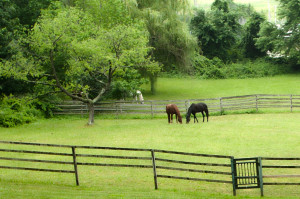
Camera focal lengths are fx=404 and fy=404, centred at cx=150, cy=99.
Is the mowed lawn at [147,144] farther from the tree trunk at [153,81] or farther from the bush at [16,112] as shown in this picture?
the tree trunk at [153,81]

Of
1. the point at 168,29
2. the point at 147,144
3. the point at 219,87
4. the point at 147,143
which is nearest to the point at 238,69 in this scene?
the point at 219,87

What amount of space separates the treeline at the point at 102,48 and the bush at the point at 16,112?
0.06 m

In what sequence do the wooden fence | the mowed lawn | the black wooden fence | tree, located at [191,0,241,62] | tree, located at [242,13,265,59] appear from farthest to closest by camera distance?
1. tree, located at [242,13,265,59]
2. tree, located at [191,0,241,62]
3. the wooden fence
4. the black wooden fence
5. the mowed lawn

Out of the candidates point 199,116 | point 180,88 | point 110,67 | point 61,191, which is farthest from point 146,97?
point 61,191

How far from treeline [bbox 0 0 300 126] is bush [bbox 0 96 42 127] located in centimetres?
6

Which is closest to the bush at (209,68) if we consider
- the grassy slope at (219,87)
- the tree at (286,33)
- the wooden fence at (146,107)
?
the grassy slope at (219,87)

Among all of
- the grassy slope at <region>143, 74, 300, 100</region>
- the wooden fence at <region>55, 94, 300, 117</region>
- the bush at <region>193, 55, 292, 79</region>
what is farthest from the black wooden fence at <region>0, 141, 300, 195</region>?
the bush at <region>193, 55, 292, 79</region>

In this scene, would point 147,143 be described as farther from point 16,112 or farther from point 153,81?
point 153,81

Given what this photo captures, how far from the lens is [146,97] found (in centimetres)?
3488

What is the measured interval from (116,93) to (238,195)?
2010 centimetres

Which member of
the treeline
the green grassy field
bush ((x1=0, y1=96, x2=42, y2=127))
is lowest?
the green grassy field

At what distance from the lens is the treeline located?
22.1 m

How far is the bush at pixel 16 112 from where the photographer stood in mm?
22772

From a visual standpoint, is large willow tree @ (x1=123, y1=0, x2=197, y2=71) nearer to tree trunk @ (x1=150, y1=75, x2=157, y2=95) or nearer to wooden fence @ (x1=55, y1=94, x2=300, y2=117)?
tree trunk @ (x1=150, y1=75, x2=157, y2=95)
